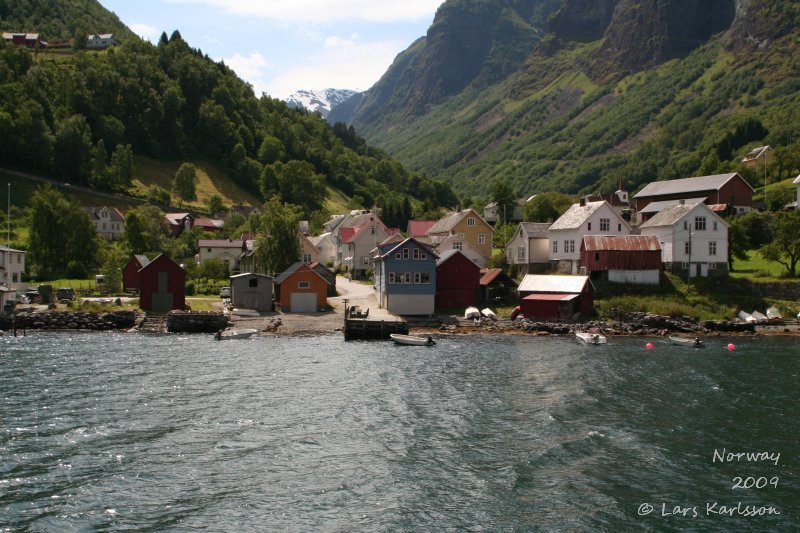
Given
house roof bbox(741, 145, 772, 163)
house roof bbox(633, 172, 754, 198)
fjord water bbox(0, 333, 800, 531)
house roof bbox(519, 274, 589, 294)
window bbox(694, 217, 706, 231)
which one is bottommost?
fjord water bbox(0, 333, 800, 531)

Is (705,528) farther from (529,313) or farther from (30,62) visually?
(30,62)

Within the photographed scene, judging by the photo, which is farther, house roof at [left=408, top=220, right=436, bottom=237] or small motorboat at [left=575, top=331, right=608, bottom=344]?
house roof at [left=408, top=220, right=436, bottom=237]

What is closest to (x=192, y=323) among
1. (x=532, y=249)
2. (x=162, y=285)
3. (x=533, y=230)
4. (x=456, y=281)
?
(x=162, y=285)

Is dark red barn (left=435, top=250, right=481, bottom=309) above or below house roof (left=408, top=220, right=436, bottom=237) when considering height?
below

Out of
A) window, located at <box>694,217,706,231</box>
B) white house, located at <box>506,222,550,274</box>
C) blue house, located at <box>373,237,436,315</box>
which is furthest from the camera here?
white house, located at <box>506,222,550,274</box>

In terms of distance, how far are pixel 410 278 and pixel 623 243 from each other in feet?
71.4

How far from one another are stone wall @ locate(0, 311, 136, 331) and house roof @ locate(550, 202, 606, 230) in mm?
44814

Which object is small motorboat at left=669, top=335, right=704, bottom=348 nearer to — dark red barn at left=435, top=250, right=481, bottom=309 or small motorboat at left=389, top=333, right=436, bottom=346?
small motorboat at left=389, top=333, right=436, bottom=346

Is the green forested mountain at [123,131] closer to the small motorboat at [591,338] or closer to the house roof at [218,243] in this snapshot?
the house roof at [218,243]

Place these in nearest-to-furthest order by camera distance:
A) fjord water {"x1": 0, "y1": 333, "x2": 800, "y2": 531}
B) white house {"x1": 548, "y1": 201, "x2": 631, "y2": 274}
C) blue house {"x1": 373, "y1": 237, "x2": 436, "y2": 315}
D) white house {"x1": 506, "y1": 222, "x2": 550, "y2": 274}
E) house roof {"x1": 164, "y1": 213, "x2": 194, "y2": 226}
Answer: fjord water {"x1": 0, "y1": 333, "x2": 800, "y2": 531}, blue house {"x1": 373, "y1": 237, "x2": 436, "y2": 315}, white house {"x1": 548, "y1": 201, "x2": 631, "y2": 274}, white house {"x1": 506, "y1": 222, "x2": 550, "y2": 274}, house roof {"x1": 164, "y1": 213, "x2": 194, "y2": 226}

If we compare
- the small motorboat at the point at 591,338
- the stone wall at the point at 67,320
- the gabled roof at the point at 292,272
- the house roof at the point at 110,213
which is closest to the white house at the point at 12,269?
the stone wall at the point at 67,320

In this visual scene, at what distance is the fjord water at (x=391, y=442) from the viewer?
22.8 meters

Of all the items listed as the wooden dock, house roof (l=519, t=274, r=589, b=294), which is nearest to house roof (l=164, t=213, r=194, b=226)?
the wooden dock

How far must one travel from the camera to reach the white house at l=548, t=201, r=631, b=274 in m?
78.9
